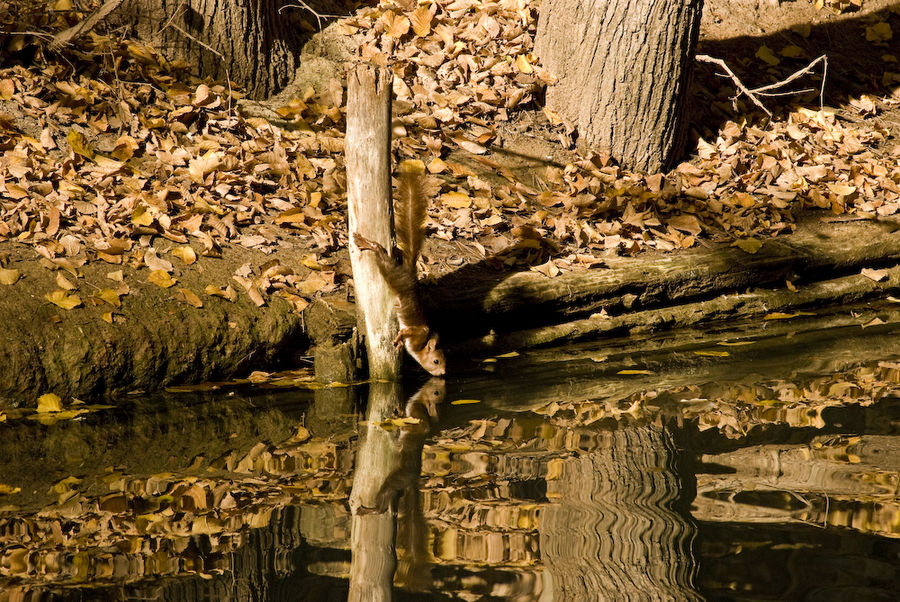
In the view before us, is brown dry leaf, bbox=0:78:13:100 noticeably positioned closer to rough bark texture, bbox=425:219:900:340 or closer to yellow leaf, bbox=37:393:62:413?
yellow leaf, bbox=37:393:62:413

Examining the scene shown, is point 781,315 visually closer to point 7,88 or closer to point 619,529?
point 619,529

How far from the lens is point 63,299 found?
13.8 ft

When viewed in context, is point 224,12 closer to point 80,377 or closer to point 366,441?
point 80,377

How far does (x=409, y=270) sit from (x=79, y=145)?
2.45 m

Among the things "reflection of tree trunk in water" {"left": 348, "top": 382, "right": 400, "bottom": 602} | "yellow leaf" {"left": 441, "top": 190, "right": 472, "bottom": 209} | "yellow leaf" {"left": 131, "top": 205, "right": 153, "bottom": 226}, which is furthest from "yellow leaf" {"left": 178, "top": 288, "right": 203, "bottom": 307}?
"yellow leaf" {"left": 441, "top": 190, "right": 472, "bottom": 209}

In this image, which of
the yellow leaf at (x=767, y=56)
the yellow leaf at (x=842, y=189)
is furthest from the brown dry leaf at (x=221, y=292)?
the yellow leaf at (x=767, y=56)

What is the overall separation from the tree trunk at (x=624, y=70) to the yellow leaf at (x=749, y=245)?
121 centimetres

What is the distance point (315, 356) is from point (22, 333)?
1.47 meters

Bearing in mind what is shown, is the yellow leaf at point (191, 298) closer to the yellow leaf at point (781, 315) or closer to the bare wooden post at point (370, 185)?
the bare wooden post at point (370, 185)

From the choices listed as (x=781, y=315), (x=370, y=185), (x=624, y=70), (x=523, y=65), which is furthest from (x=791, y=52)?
(x=370, y=185)

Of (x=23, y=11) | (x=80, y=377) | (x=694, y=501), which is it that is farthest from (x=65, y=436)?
(x=23, y=11)

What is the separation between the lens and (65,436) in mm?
3654

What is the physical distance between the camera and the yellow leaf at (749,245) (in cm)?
562

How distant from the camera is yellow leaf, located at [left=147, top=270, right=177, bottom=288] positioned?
448 cm
